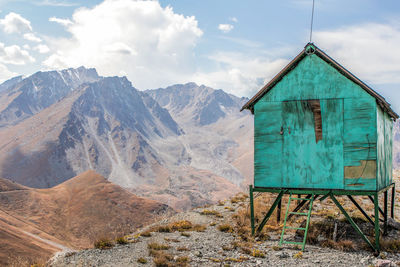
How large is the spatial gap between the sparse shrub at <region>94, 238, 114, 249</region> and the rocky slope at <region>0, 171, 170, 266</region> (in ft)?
165

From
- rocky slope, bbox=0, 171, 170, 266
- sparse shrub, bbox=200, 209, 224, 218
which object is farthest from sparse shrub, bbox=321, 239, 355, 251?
rocky slope, bbox=0, 171, 170, 266

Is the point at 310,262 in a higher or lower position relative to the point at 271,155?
lower

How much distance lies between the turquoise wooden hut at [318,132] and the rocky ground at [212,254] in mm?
1357

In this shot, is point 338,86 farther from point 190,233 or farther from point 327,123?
point 190,233

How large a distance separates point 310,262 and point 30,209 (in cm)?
7532

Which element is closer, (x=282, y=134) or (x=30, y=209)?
(x=282, y=134)

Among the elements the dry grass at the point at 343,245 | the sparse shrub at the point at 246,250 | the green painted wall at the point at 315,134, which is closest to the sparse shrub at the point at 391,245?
the dry grass at the point at 343,245

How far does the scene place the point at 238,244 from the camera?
38.3 ft

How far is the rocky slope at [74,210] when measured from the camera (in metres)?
65.0


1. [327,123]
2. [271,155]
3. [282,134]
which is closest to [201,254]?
[271,155]

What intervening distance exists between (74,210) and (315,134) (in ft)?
241

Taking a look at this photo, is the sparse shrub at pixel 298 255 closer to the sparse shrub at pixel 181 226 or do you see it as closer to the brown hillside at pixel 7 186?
the sparse shrub at pixel 181 226

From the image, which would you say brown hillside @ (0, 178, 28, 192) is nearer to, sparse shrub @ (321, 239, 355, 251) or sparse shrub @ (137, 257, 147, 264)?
sparse shrub @ (137, 257, 147, 264)

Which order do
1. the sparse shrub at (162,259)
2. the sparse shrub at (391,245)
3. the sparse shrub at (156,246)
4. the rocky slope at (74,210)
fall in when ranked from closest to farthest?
the sparse shrub at (162,259), the sparse shrub at (391,245), the sparse shrub at (156,246), the rocky slope at (74,210)
